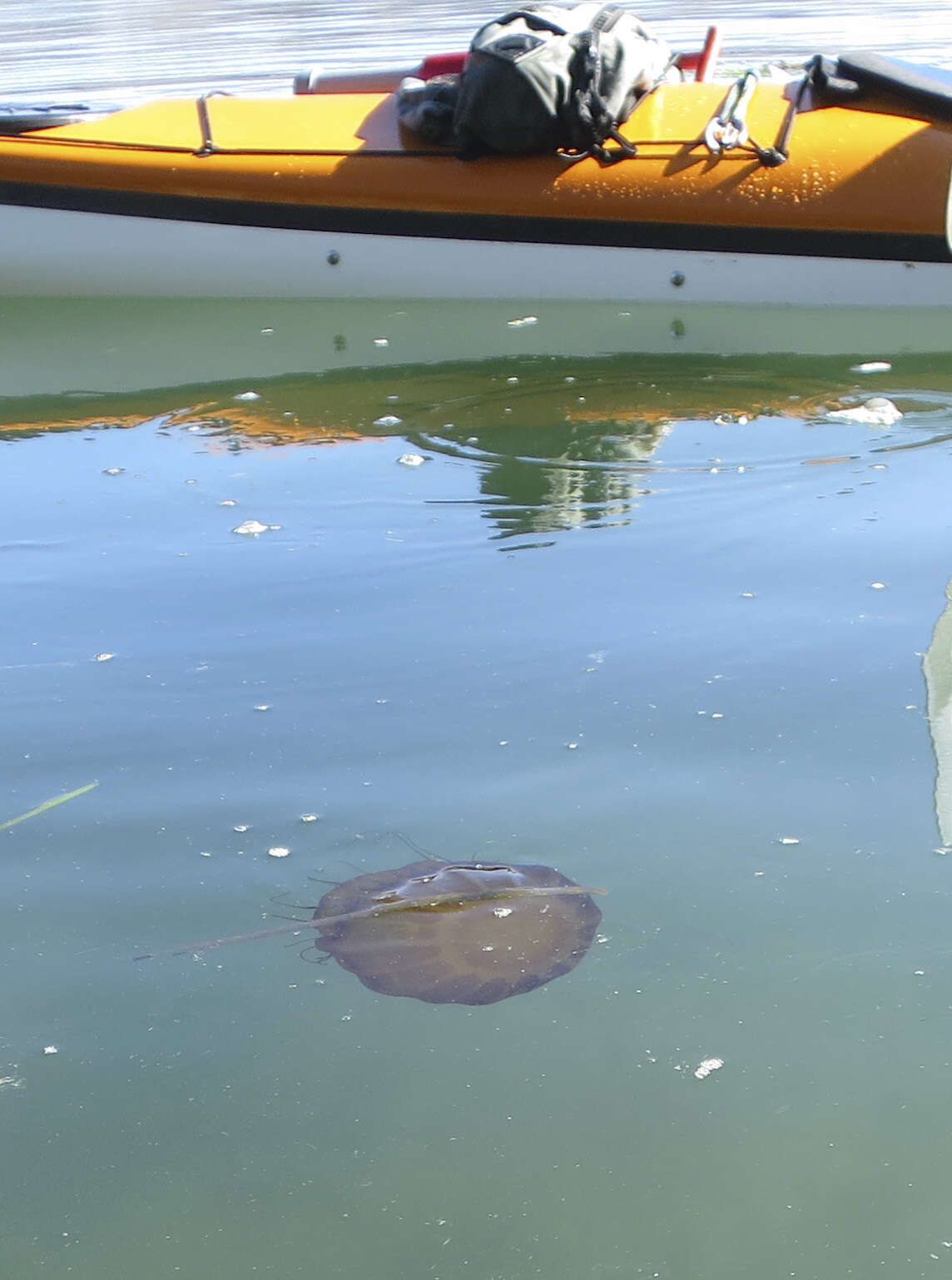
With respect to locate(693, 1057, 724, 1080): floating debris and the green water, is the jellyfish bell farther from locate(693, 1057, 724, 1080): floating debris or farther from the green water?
locate(693, 1057, 724, 1080): floating debris

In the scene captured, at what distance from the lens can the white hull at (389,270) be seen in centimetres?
578

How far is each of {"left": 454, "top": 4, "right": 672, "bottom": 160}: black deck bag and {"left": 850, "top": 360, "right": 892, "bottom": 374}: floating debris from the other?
129 cm

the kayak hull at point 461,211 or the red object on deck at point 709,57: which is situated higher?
the red object on deck at point 709,57

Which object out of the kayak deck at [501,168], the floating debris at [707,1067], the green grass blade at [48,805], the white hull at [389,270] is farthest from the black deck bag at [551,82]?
the floating debris at [707,1067]

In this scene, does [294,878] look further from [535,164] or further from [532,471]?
[535,164]

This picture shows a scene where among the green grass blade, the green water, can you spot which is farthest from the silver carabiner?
the green grass blade

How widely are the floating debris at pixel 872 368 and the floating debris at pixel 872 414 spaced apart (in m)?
0.41

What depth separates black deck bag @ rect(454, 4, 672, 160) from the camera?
544cm

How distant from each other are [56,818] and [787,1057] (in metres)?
1.46

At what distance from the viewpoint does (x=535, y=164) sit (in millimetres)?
5754

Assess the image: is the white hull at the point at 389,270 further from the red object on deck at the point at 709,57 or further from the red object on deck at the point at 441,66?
the red object on deck at the point at 709,57

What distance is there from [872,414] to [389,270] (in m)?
2.43

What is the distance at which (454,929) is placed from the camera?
A: 2.27 meters

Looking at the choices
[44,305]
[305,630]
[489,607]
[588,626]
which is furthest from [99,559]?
[44,305]
